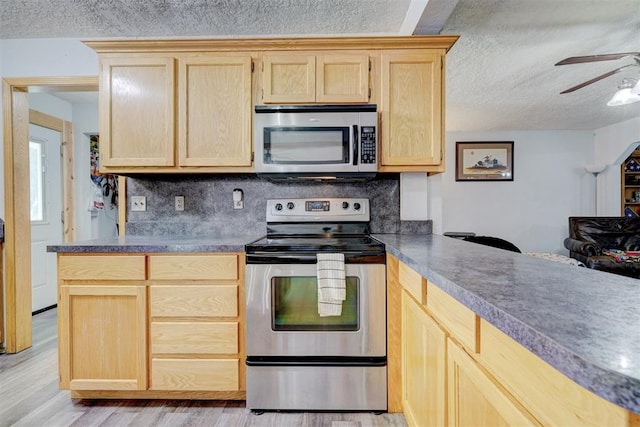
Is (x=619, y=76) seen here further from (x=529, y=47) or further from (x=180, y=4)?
(x=180, y=4)

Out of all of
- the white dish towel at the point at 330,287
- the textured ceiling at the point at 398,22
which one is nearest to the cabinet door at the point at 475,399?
the white dish towel at the point at 330,287

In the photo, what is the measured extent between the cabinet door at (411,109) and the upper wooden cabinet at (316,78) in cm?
15

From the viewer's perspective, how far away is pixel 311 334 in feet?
5.67

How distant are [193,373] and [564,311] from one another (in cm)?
176

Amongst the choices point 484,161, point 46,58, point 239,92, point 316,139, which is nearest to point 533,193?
point 484,161

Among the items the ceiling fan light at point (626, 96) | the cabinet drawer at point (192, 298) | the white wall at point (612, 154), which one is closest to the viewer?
the cabinet drawer at point (192, 298)

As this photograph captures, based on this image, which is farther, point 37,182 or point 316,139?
point 37,182

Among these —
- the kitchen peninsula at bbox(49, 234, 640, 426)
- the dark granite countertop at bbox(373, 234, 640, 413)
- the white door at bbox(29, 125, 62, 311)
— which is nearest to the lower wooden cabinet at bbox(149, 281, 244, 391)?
the kitchen peninsula at bbox(49, 234, 640, 426)

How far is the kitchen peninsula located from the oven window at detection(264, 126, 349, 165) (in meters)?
0.93

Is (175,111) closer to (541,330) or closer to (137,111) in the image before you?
(137,111)

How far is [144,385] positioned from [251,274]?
842mm

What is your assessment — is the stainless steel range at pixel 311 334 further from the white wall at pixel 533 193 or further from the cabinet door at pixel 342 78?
the white wall at pixel 533 193

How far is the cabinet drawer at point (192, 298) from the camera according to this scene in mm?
1758

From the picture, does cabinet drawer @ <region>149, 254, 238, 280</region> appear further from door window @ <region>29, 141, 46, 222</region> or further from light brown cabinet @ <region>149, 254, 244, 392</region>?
door window @ <region>29, 141, 46, 222</region>
